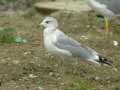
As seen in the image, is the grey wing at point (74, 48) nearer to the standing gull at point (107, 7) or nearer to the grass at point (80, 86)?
the grass at point (80, 86)

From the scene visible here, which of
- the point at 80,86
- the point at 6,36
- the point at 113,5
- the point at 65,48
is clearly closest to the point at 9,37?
the point at 6,36

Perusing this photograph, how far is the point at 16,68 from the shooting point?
799cm

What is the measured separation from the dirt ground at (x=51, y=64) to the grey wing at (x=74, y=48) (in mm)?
178

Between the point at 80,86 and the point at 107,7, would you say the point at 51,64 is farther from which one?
the point at 107,7

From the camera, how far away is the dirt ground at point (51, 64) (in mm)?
7516

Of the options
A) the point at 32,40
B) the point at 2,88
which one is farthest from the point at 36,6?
the point at 2,88

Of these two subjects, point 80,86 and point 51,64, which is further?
point 51,64

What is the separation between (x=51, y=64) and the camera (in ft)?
27.4

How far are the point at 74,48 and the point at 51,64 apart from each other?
0.52 meters

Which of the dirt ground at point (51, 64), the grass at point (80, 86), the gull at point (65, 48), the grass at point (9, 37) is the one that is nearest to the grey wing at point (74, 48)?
the gull at point (65, 48)

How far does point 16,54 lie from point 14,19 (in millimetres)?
2633

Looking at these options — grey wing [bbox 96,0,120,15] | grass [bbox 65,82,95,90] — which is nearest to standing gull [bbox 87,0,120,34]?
grey wing [bbox 96,0,120,15]

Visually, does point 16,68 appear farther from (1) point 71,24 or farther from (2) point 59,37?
(1) point 71,24

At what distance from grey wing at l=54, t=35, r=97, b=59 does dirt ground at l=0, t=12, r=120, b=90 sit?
0.58 feet
